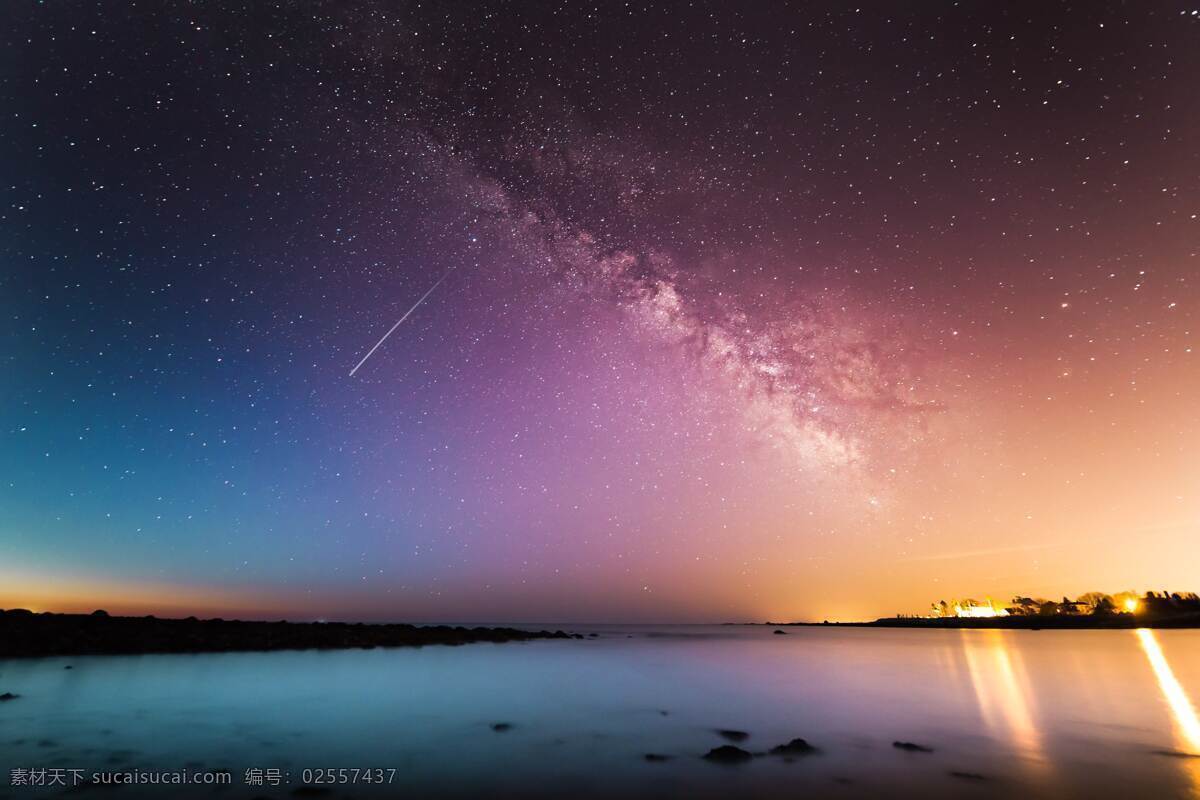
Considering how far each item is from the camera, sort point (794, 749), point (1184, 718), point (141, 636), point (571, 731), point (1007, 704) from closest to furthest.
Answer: point (794, 749) < point (571, 731) < point (1184, 718) < point (1007, 704) < point (141, 636)

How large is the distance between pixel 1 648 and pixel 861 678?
40.6 meters

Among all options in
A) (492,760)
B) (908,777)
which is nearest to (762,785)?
(908,777)

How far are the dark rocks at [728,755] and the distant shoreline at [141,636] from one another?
102ft

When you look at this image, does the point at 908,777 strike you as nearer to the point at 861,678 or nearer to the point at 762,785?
the point at 762,785

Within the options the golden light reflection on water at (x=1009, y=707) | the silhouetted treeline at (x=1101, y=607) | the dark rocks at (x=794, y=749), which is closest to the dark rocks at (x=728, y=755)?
the dark rocks at (x=794, y=749)

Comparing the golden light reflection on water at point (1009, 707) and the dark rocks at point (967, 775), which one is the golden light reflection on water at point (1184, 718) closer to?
the golden light reflection on water at point (1009, 707)

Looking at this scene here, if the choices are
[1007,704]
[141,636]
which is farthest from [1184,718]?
[141,636]

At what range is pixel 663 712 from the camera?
1764cm

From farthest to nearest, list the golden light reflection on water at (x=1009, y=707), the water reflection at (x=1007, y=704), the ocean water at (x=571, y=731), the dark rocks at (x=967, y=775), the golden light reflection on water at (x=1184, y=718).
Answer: the water reflection at (x=1007, y=704) < the golden light reflection on water at (x=1009, y=707) < the golden light reflection on water at (x=1184, y=718) < the dark rocks at (x=967, y=775) < the ocean water at (x=571, y=731)

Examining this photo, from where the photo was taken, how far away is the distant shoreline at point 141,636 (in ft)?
84.7

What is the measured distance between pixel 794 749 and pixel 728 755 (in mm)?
1993

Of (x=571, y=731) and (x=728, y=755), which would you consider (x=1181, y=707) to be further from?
(x=571, y=731)

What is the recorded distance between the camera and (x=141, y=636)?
97.6 ft

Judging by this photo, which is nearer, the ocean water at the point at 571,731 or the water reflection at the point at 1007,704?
the ocean water at the point at 571,731
